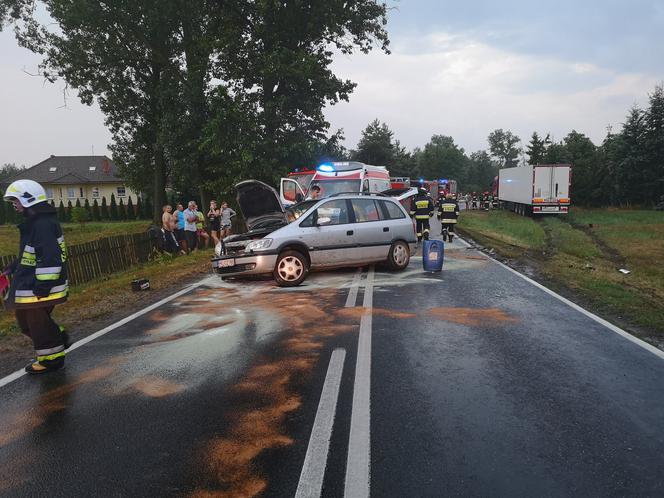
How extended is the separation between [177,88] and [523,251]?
18.6m

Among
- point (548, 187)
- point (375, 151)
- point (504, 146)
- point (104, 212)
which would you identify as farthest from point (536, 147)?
point (504, 146)

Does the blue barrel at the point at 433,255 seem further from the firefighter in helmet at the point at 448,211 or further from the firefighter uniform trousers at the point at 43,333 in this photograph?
the firefighter uniform trousers at the point at 43,333

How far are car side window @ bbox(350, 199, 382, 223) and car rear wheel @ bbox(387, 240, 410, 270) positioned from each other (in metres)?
0.79

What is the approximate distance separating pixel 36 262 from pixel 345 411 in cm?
341

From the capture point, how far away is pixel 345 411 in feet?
13.5

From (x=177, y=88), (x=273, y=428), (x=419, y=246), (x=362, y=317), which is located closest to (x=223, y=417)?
(x=273, y=428)

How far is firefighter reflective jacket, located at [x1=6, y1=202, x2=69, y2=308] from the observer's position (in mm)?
5004

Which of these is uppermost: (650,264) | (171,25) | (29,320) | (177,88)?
(171,25)

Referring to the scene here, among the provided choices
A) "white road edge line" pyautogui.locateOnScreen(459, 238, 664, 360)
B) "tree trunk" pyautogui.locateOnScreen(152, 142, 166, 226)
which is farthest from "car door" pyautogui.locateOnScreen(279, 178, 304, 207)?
"tree trunk" pyautogui.locateOnScreen(152, 142, 166, 226)

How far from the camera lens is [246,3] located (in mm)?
25953

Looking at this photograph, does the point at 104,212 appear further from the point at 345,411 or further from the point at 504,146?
the point at 504,146

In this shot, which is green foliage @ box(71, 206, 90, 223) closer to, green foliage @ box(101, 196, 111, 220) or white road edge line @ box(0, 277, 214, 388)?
green foliage @ box(101, 196, 111, 220)

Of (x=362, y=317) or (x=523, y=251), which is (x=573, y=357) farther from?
(x=523, y=251)

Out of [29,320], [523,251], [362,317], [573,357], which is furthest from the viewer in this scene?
[523,251]
